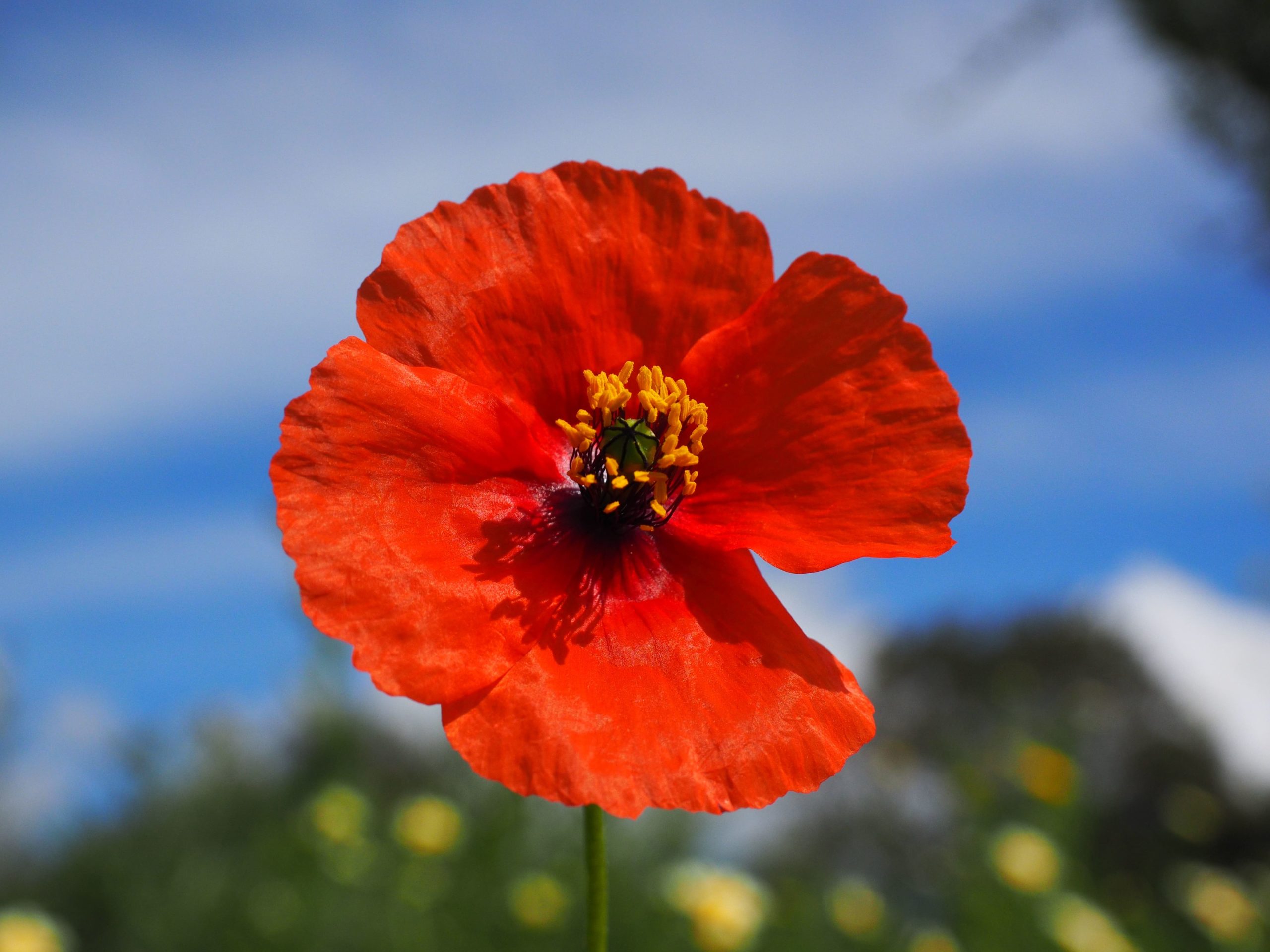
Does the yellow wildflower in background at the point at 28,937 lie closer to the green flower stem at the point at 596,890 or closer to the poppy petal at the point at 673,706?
the poppy petal at the point at 673,706

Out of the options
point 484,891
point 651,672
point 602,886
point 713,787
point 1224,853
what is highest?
point 1224,853

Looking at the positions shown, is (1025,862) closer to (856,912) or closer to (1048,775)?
(856,912)

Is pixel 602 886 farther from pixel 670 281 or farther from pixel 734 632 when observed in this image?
pixel 670 281

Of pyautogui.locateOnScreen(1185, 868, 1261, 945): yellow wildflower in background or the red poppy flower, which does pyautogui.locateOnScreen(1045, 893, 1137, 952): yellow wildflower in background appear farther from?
the red poppy flower

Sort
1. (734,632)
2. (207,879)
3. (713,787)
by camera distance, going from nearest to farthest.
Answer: (713,787) < (734,632) < (207,879)

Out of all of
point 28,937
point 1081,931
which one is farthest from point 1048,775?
point 28,937

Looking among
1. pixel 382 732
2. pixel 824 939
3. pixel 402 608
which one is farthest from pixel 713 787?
pixel 382 732

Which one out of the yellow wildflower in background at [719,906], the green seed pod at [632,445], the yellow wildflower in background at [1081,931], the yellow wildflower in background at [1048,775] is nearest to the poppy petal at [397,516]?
the green seed pod at [632,445]
